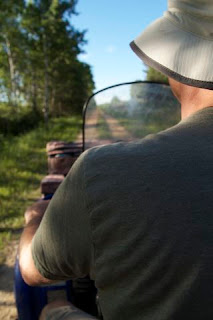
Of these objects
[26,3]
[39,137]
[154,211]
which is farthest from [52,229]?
[26,3]

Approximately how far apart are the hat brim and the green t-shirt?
0.31 feet

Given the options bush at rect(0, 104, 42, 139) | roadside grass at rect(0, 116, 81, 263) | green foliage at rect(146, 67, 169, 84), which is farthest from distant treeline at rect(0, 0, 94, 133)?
roadside grass at rect(0, 116, 81, 263)

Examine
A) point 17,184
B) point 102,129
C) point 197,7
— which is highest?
point 197,7

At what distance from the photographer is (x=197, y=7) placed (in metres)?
0.93

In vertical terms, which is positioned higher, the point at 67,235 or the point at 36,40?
the point at 36,40

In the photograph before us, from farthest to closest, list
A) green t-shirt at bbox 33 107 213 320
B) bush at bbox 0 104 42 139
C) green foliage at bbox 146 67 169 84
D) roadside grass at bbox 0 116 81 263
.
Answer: bush at bbox 0 104 42 139 < roadside grass at bbox 0 116 81 263 < green foliage at bbox 146 67 169 84 < green t-shirt at bbox 33 107 213 320

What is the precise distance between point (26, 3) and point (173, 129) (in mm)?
22595

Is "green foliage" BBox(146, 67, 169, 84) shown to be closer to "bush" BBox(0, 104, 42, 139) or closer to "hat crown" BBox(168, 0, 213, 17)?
"hat crown" BBox(168, 0, 213, 17)

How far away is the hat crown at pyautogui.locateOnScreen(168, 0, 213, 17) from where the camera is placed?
0.92 metres

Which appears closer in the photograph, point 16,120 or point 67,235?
point 67,235

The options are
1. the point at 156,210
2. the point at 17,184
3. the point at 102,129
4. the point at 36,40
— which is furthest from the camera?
the point at 36,40

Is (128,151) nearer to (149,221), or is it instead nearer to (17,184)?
(149,221)

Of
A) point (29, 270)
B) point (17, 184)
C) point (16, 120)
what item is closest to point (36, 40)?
point (16, 120)

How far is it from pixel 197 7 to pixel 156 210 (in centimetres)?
55
